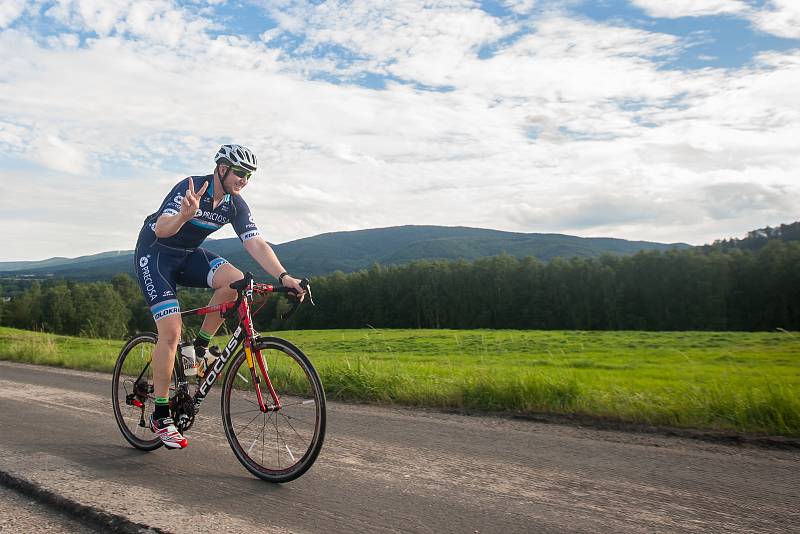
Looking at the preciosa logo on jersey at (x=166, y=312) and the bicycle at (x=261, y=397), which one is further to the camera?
the preciosa logo on jersey at (x=166, y=312)

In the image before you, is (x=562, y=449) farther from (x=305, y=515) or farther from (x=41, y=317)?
(x=41, y=317)

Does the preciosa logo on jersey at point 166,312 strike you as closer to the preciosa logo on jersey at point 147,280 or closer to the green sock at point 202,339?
the preciosa logo on jersey at point 147,280

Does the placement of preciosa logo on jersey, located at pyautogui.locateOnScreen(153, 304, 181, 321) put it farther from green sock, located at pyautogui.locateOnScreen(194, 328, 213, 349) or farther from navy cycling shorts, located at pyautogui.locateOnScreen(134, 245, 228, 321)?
green sock, located at pyautogui.locateOnScreen(194, 328, 213, 349)

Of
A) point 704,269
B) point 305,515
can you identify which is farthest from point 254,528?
point 704,269

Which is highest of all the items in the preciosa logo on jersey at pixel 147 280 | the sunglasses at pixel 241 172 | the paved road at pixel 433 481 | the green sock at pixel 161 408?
the sunglasses at pixel 241 172

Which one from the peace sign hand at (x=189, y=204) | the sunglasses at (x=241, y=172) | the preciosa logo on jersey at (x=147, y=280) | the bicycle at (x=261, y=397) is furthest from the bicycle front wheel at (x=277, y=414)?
the sunglasses at (x=241, y=172)

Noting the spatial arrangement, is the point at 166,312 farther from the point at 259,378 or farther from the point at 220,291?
the point at 259,378

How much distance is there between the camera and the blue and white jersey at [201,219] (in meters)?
4.56

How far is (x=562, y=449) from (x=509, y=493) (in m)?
1.40

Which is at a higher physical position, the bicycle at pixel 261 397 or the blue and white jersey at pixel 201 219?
the blue and white jersey at pixel 201 219

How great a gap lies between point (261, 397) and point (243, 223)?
1.41 m

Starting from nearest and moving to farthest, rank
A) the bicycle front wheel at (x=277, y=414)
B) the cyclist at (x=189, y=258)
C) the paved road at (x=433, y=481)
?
the paved road at (x=433, y=481) → the bicycle front wheel at (x=277, y=414) → the cyclist at (x=189, y=258)

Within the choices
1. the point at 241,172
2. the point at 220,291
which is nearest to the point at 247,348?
the point at 220,291

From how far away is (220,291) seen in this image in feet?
15.8
